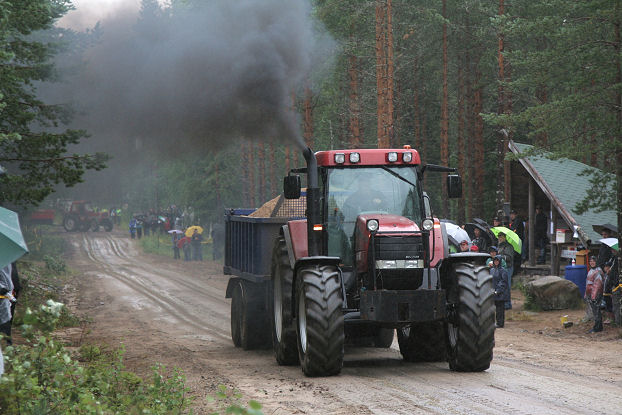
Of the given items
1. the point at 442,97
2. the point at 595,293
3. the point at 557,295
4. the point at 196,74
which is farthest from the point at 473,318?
the point at 442,97

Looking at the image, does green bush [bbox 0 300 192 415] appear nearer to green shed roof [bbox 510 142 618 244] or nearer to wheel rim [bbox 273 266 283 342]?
wheel rim [bbox 273 266 283 342]

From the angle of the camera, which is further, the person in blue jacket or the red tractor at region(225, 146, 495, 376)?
the person in blue jacket

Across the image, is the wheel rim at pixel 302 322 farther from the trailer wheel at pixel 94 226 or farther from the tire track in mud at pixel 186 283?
the trailer wheel at pixel 94 226

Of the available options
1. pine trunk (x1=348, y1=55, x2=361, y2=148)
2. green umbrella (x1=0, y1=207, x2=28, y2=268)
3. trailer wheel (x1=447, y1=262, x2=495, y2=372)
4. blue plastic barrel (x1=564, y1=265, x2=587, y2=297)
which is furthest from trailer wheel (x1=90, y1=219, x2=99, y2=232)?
green umbrella (x1=0, y1=207, x2=28, y2=268)

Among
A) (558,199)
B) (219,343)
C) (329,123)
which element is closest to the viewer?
(219,343)

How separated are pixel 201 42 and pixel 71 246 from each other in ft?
111

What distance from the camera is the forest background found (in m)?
14.8

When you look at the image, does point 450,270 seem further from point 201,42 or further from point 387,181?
point 201,42

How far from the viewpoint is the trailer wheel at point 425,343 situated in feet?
33.9

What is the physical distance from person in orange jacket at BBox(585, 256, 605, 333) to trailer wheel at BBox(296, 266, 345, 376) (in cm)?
711

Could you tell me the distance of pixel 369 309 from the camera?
29.7 feet

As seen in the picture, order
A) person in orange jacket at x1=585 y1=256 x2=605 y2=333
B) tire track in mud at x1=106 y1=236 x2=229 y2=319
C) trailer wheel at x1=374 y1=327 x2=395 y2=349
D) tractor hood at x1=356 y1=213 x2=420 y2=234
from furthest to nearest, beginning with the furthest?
tire track in mud at x1=106 y1=236 x2=229 y2=319
person in orange jacket at x1=585 y1=256 x2=605 y2=333
trailer wheel at x1=374 y1=327 x2=395 y2=349
tractor hood at x1=356 y1=213 x2=420 y2=234

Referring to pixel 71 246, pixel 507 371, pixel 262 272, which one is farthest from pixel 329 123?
pixel 507 371

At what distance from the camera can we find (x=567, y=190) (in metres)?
22.6
